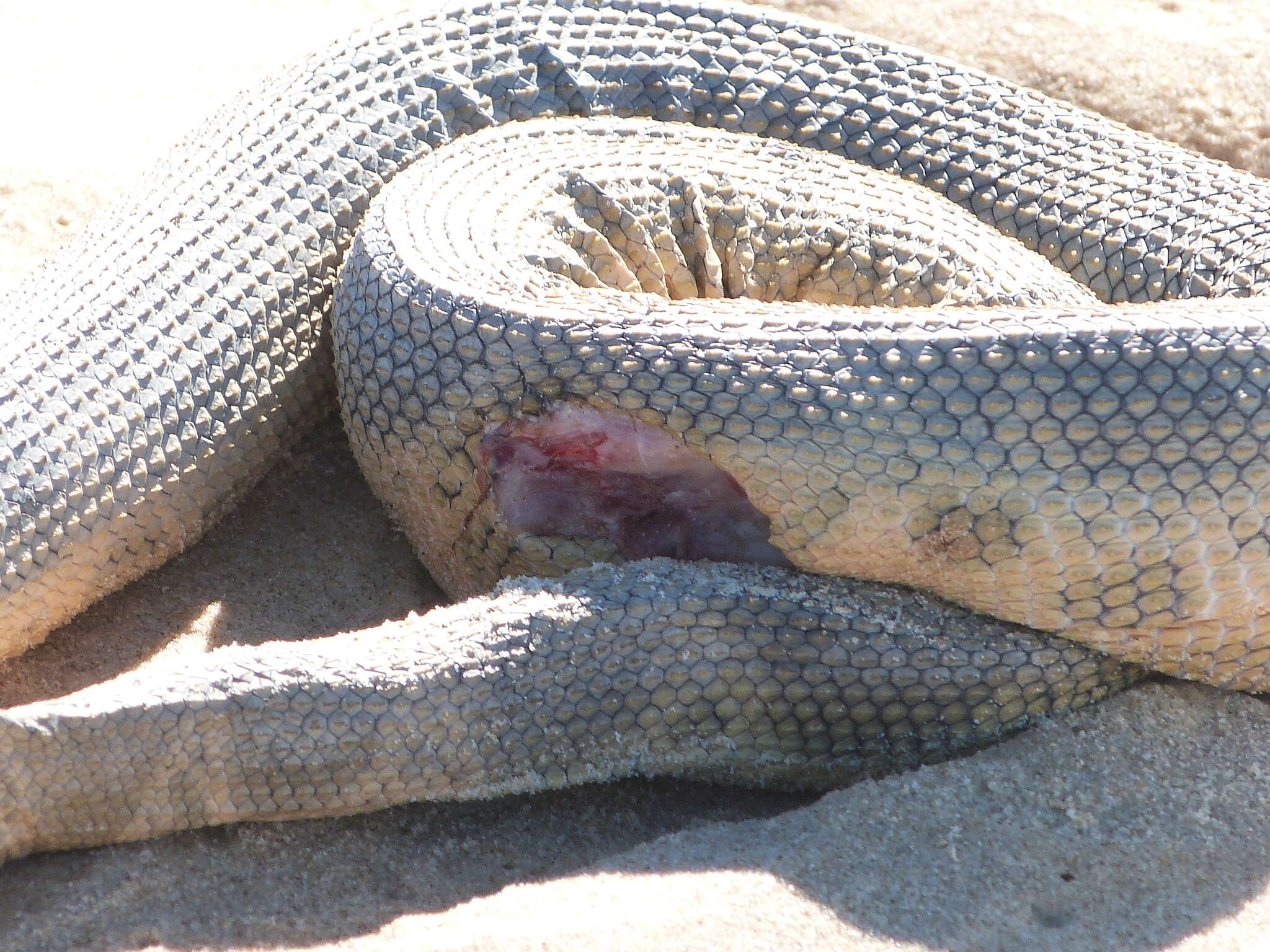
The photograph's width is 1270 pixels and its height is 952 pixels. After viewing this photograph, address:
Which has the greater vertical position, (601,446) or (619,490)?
(601,446)

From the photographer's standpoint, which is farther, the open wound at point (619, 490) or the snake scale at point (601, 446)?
the open wound at point (619, 490)

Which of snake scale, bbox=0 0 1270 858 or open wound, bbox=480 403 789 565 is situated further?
open wound, bbox=480 403 789 565

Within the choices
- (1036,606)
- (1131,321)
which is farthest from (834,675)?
(1131,321)

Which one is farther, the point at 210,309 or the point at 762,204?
the point at 762,204

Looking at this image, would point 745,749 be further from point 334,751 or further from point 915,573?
point 334,751
